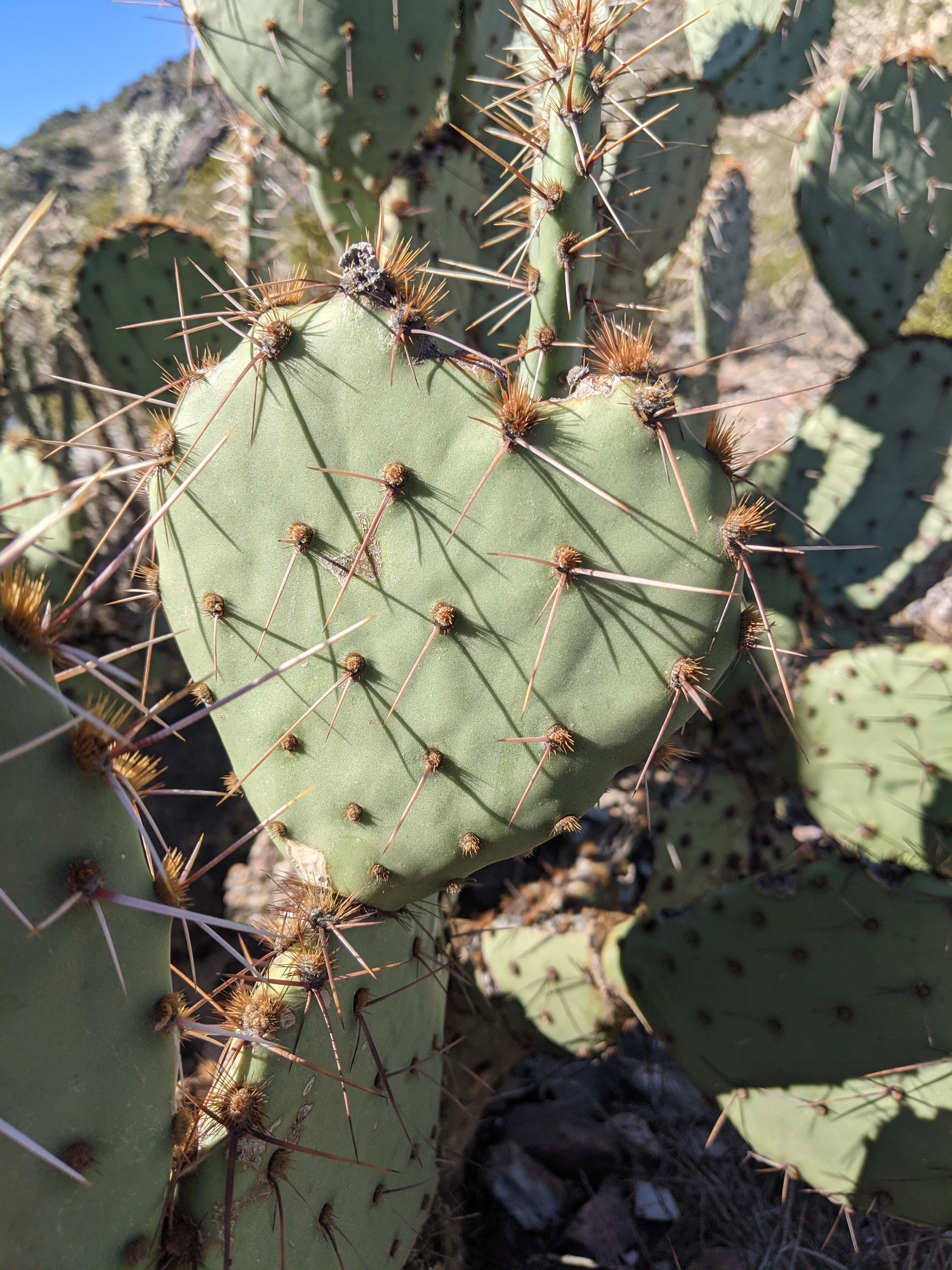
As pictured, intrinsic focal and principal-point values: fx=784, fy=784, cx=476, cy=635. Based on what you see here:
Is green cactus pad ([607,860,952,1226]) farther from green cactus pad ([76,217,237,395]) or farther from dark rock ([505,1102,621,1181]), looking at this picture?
green cactus pad ([76,217,237,395])

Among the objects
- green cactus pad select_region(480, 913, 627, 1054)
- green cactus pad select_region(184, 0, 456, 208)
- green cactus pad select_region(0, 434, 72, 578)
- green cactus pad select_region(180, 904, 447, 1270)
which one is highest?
green cactus pad select_region(184, 0, 456, 208)

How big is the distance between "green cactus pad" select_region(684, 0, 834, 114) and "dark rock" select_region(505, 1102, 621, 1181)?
11.2 feet

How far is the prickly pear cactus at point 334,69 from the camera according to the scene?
1783mm

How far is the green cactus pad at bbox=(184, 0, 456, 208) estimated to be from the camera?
1782mm

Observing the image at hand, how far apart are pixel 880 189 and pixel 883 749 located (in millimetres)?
2020

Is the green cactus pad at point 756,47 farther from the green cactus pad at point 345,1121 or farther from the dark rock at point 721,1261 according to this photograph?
the dark rock at point 721,1261

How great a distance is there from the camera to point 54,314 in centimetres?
407

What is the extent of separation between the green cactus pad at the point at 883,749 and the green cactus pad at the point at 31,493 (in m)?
2.11

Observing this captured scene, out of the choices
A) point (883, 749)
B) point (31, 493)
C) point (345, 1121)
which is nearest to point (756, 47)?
point (883, 749)

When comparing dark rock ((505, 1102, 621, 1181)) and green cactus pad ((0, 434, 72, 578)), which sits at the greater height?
green cactus pad ((0, 434, 72, 578))

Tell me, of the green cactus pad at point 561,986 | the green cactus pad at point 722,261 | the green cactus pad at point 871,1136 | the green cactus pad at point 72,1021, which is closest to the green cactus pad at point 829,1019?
the green cactus pad at point 871,1136

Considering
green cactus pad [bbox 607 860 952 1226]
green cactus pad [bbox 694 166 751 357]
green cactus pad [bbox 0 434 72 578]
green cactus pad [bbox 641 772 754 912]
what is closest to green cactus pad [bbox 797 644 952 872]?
green cactus pad [bbox 641 772 754 912]

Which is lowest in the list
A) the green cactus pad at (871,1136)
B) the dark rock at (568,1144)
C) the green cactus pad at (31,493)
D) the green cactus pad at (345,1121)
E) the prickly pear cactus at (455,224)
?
the dark rock at (568,1144)

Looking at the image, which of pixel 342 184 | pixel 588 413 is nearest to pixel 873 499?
pixel 342 184
